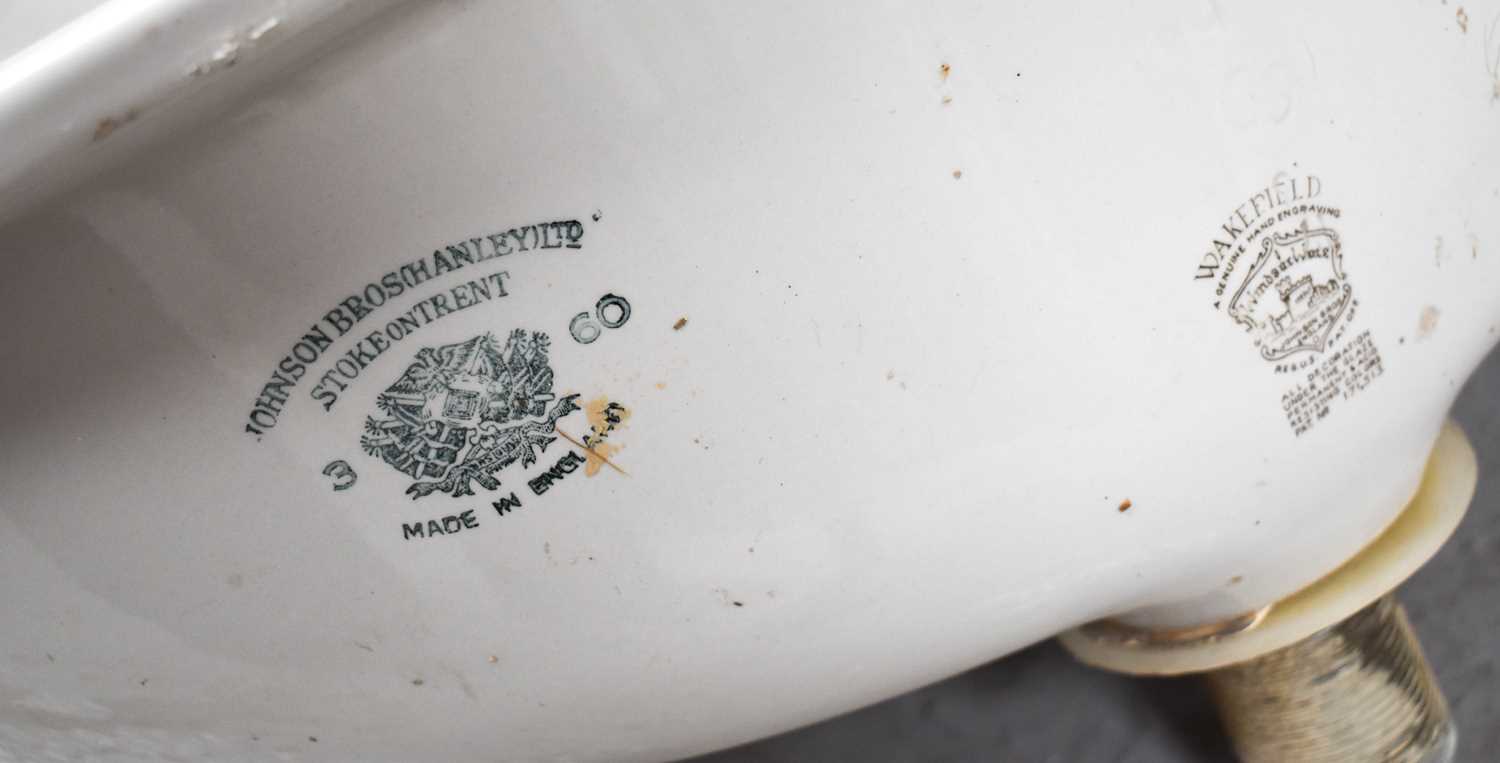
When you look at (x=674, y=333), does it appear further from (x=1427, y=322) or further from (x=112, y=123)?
(x=1427, y=322)

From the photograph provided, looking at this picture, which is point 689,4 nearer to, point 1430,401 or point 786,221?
point 786,221

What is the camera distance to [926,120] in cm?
27

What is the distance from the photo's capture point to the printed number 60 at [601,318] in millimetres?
268

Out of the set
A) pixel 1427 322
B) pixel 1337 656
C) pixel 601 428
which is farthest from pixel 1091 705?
pixel 601 428

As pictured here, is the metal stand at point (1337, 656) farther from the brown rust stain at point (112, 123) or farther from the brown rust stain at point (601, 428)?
the brown rust stain at point (112, 123)

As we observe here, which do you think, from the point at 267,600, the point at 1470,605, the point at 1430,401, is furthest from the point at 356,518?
the point at 1470,605

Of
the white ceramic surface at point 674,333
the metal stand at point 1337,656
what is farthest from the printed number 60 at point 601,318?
the metal stand at point 1337,656

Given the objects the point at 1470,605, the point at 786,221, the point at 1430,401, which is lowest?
the point at 1470,605

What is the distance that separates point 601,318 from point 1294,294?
0.54ft

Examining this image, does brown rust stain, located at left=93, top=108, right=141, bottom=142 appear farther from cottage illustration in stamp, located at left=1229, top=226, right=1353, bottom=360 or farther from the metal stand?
the metal stand

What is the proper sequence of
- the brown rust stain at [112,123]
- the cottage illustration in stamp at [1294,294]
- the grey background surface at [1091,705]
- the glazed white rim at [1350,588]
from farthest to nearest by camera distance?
the grey background surface at [1091,705]
the glazed white rim at [1350,588]
the cottage illustration in stamp at [1294,294]
the brown rust stain at [112,123]

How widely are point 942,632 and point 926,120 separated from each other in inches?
5.4

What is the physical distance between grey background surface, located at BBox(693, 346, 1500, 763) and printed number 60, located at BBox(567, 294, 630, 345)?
0.44 metres

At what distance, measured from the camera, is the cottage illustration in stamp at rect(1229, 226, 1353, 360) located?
0.31m
